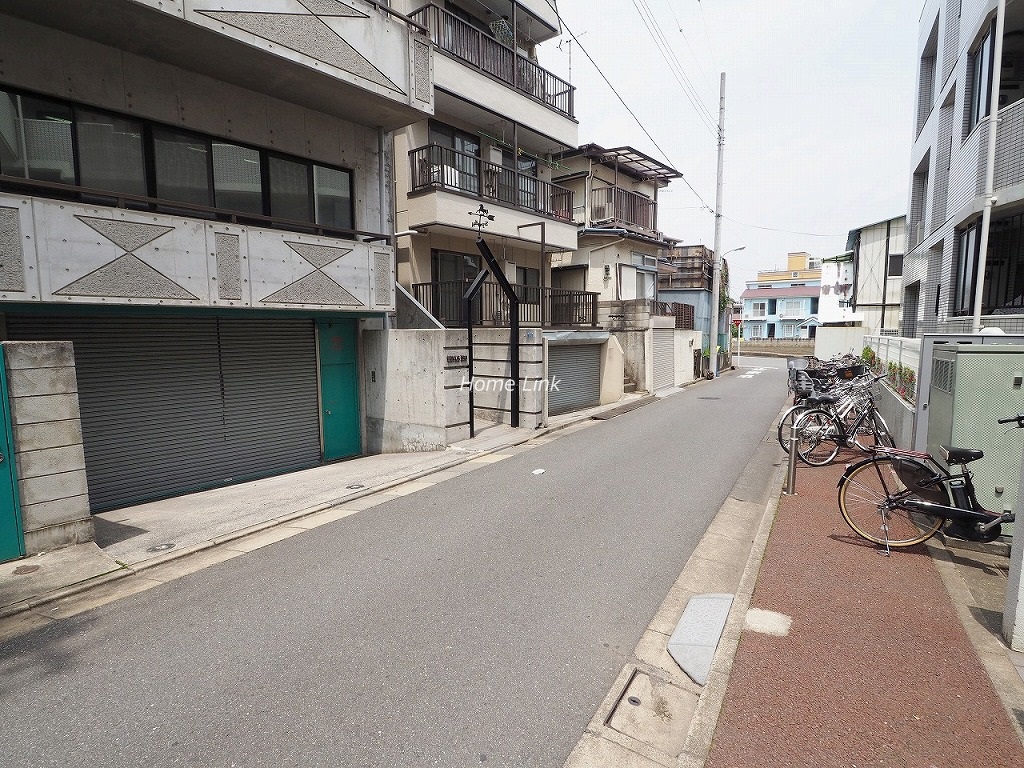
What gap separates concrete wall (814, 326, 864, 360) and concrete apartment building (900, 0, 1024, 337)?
268 inches

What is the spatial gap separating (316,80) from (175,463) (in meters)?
7.16

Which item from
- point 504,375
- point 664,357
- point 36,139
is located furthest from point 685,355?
point 36,139

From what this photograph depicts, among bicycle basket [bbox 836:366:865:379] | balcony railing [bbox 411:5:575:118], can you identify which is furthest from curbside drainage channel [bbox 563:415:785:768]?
balcony railing [bbox 411:5:575:118]

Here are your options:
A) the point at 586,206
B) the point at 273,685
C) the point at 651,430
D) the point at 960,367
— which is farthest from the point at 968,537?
the point at 586,206

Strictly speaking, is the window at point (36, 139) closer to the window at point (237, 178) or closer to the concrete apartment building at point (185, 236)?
the concrete apartment building at point (185, 236)

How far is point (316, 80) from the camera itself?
30.0 ft

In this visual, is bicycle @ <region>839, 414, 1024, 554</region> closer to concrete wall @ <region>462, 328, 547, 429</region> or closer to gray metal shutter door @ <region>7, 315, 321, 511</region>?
concrete wall @ <region>462, 328, 547, 429</region>

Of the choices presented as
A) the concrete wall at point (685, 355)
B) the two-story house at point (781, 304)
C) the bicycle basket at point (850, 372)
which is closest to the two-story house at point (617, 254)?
the concrete wall at point (685, 355)

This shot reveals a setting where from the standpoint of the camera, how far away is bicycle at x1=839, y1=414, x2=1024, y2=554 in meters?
4.84

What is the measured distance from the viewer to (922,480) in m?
5.12

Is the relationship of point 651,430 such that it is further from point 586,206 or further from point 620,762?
point 586,206

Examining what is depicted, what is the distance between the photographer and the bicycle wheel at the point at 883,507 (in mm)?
5250

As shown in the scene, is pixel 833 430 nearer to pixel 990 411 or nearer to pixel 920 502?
pixel 990 411

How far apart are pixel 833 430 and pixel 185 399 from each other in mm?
11505
